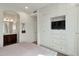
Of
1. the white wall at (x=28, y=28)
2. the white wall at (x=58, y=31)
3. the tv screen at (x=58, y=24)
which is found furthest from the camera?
the white wall at (x=28, y=28)

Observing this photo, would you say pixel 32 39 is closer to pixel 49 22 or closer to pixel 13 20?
pixel 13 20

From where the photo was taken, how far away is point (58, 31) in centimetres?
459

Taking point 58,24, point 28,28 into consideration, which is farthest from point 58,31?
point 28,28

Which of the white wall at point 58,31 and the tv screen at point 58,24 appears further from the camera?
the tv screen at point 58,24

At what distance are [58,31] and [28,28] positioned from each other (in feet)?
11.6

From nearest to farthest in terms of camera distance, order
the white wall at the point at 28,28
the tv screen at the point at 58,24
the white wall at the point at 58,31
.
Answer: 1. the white wall at the point at 58,31
2. the tv screen at the point at 58,24
3. the white wall at the point at 28,28

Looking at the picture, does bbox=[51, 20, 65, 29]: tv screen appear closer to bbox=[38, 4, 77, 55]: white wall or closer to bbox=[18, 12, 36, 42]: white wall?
bbox=[38, 4, 77, 55]: white wall

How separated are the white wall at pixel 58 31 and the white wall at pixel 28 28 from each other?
1.60m

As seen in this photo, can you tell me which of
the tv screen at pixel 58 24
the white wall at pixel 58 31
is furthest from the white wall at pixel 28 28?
the tv screen at pixel 58 24

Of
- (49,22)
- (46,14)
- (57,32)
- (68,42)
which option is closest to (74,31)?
(68,42)

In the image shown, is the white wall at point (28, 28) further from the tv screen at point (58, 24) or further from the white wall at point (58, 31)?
the tv screen at point (58, 24)

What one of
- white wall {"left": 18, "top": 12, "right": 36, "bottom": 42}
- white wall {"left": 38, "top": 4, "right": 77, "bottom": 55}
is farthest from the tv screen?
white wall {"left": 18, "top": 12, "right": 36, "bottom": 42}

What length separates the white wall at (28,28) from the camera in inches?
284

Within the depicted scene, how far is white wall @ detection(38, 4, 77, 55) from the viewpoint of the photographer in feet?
12.0
